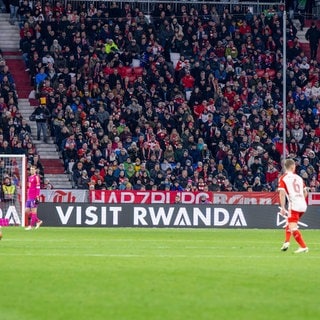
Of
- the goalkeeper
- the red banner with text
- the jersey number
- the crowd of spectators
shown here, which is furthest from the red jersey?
the crowd of spectators

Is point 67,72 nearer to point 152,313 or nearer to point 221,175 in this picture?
point 221,175

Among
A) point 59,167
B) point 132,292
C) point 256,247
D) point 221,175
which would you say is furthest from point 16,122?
point 132,292

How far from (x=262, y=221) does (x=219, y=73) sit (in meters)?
10.4

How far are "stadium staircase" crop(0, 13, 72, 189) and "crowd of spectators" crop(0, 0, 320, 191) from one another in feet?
2.09

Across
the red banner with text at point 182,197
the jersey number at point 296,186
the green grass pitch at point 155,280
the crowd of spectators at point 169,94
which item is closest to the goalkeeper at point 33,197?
the red banner with text at point 182,197

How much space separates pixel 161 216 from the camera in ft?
131

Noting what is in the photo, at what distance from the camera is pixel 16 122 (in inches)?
1684

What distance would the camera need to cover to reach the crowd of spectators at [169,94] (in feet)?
142

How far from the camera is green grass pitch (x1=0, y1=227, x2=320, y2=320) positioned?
13.6 m

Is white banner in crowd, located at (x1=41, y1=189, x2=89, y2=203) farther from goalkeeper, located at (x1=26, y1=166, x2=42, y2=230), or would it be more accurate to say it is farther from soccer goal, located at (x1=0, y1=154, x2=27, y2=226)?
goalkeeper, located at (x1=26, y1=166, x2=42, y2=230)

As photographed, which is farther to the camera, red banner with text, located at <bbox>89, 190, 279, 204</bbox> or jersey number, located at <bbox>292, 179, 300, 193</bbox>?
red banner with text, located at <bbox>89, 190, 279, 204</bbox>

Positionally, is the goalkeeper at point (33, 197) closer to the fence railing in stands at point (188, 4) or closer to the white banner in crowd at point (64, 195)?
the white banner in crowd at point (64, 195)

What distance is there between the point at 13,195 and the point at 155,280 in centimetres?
2210

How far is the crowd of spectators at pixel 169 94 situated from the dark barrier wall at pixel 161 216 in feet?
5.83
